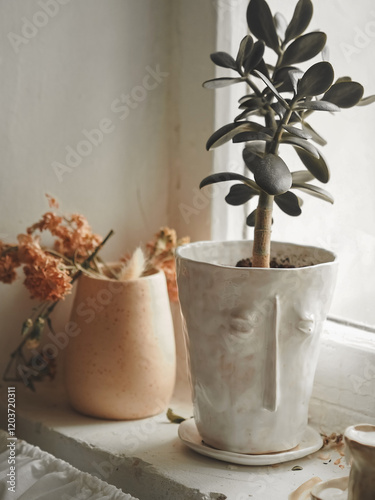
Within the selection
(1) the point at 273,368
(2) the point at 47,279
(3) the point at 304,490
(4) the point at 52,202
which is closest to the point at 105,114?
(4) the point at 52,202

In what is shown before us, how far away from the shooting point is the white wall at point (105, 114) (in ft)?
3.83

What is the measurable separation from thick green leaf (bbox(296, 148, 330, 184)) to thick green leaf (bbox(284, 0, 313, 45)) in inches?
6.4

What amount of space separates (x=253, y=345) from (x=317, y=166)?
0.27 m

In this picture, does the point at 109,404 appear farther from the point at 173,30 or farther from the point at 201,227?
the point at 173,30

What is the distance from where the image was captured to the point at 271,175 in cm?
84

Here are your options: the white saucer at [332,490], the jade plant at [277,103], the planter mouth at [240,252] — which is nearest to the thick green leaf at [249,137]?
the jade plant at [277,103]

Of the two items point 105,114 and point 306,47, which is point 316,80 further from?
point 105,114

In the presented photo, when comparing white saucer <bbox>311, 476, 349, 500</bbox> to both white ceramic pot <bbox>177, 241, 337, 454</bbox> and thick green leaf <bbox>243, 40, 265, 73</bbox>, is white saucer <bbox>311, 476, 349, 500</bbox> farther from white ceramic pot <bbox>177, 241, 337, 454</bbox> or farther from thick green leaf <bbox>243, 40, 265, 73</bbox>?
thick green leaf <bbox>243, 40, 265, 73</bbox>

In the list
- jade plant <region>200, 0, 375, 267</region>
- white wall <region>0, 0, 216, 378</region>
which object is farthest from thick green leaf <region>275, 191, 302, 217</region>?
white wall <region>0, 0, 216, 378</region>

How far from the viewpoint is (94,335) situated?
1136 millimetres

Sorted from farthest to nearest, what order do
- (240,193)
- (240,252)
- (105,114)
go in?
(105,114) → (240,252) → (240,193)

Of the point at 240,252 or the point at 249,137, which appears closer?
the point at 249,137

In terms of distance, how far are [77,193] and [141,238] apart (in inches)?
6.7

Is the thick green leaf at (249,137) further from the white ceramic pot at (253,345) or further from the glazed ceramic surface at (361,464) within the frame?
the glazed ceramic surface at (361,464)
